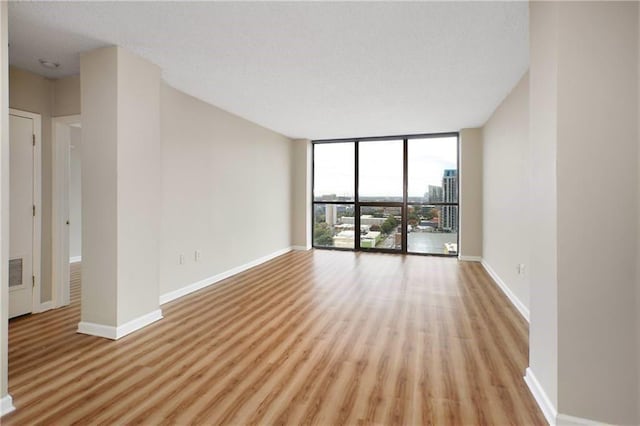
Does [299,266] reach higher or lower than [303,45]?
lower

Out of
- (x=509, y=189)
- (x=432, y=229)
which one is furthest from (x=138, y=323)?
(x=432, y=229)

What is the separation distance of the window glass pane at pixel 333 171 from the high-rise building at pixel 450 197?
6.43ft

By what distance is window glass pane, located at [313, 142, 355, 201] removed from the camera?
24.0ft

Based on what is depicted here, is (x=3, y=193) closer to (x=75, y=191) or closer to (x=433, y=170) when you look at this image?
(x=75, y=191)

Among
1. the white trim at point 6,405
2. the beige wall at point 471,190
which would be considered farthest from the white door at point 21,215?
the beige wall at point 471,190

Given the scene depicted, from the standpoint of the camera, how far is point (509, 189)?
404 centimetres

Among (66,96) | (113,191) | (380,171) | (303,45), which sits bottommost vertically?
(113,191)

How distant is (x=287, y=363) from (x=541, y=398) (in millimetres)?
1603

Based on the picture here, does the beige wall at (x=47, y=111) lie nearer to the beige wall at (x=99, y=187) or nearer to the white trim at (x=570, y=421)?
the beige wall at (x=99, y=187)

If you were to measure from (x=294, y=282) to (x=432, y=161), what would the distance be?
4.00 metres

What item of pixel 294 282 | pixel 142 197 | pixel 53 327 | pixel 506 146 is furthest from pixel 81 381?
pixel 506 146

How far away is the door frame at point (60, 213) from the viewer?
3.54 meters

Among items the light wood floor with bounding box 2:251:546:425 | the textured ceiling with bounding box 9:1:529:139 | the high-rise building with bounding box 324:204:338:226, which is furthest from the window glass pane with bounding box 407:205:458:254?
the textured ceiling with bounding box 9:1:529:139

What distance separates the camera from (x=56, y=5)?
2.21m
